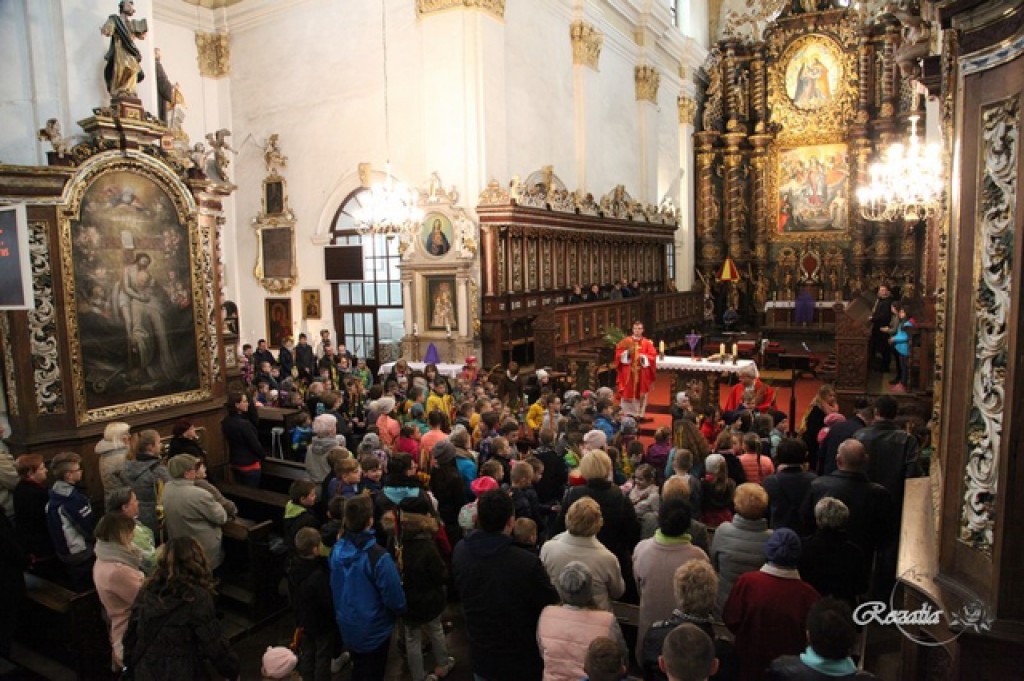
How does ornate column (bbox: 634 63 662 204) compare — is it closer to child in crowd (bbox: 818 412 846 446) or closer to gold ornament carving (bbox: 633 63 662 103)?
gold ornament carving (bbox: 633 63 662 103)

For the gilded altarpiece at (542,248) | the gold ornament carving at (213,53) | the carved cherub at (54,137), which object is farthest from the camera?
the gold ornament carving at (213,53)

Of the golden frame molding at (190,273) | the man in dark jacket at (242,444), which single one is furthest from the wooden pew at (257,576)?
the golden frame molding at (190,273)

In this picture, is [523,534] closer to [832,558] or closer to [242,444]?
[832,558]

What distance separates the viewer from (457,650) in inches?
206

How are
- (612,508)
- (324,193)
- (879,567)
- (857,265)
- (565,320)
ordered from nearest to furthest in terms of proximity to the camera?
(612,508)
(879,567)
(565,320)
(324,193)
(857,265)

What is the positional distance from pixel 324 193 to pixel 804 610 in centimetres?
1545

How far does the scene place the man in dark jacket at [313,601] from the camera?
4246 millimetres

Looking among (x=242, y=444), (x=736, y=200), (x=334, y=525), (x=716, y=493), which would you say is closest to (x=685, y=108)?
(x=736, y=200)

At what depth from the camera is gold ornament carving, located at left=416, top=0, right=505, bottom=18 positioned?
14311 millimetres

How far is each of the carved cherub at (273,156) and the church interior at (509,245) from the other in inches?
4.6

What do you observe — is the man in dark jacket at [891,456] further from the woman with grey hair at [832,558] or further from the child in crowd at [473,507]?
the child in crowd at [473,507]

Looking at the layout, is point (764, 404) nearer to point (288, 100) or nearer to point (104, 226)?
point (104, 226)

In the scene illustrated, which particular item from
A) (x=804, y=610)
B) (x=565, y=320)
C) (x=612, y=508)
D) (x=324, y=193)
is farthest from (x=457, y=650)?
(x=324, y=193)

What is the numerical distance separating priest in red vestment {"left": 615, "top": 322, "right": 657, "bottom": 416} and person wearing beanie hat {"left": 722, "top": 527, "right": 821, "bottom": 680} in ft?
28.2
